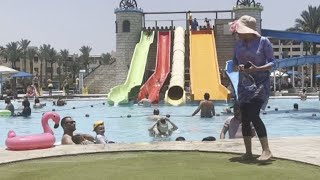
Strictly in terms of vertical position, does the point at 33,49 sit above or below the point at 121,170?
above

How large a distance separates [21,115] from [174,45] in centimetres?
1606

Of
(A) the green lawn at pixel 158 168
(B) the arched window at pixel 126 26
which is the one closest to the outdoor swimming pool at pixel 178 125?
(A) the green lawn at pixel 158 168

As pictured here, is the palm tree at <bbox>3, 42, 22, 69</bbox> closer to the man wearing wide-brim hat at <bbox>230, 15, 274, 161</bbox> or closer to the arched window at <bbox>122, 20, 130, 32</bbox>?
the arched window at <bbox>122, 20, 130, 32</bbox>

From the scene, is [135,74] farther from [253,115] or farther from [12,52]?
[12,52]

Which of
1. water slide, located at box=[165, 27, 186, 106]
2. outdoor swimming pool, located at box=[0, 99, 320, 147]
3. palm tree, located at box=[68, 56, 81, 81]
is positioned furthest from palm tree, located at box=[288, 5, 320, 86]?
palm tree, located at box=[68, 56, 81, 81]

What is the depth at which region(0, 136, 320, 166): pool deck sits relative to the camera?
583 cm

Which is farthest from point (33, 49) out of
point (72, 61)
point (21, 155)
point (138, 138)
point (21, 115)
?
point (21, 155)

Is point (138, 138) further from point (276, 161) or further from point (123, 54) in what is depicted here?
point (123, 54)

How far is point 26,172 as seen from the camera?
4938mm

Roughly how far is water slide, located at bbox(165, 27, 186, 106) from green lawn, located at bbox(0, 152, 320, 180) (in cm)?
1746

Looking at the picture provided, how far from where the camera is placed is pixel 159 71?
29.7 meters

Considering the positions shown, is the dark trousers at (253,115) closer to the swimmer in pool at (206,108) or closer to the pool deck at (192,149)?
the pool deck at (192,149)

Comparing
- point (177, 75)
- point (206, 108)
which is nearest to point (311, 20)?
point (177, 75)

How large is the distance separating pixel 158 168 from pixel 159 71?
24833 millimetres
